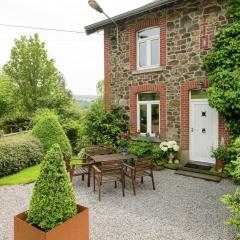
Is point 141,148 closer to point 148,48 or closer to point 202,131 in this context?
point 202,131

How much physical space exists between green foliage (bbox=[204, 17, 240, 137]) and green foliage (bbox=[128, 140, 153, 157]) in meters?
3.06

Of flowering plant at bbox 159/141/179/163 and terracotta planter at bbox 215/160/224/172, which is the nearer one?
terracotta planter at bbox 215/160/224/172

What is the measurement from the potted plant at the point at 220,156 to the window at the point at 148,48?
412 cm

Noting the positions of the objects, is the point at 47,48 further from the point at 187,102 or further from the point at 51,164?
the point at 51,164

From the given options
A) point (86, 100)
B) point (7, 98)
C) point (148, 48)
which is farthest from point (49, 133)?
point (86, 100)

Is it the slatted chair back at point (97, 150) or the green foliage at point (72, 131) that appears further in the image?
the green foliage at point (72, 131)

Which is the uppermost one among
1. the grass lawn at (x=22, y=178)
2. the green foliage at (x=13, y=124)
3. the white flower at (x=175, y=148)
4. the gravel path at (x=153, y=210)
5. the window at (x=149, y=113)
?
the window at (x=149, y=113)

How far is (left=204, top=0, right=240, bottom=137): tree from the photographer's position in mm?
7719

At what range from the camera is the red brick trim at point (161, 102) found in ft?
33.0

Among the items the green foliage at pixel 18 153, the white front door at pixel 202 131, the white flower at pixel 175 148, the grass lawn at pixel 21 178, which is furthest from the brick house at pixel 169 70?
the grass lawn at pixel 21 178

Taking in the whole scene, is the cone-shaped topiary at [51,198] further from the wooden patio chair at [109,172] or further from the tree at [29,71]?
the tree at [29,71]

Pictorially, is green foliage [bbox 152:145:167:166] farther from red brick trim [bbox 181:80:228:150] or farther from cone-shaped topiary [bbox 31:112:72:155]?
cone-shaped topiary [bbox 31:112:72:155]

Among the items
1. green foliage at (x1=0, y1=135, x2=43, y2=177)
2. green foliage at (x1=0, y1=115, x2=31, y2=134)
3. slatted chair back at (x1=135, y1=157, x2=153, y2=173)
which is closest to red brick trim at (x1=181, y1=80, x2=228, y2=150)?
slatted chair back at (x1=135, y1=157, x2=153, y2=173)

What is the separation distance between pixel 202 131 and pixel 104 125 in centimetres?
407
